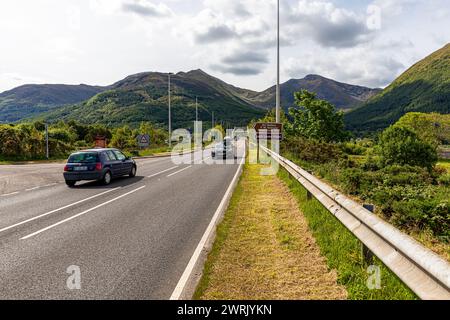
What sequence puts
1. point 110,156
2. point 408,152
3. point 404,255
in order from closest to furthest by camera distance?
point 404,255
point 110,156
point 408,152

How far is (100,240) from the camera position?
665 cm

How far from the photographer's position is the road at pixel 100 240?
14.9 ft

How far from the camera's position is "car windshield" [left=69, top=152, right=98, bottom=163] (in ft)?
49.9

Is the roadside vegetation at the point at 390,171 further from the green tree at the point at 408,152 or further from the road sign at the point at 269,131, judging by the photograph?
the road sign at the point at 269,131

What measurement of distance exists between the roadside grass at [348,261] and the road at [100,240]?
7.10ft

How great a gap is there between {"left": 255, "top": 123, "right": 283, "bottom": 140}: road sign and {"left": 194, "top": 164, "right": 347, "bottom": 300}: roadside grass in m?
12.7

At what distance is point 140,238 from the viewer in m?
6.76

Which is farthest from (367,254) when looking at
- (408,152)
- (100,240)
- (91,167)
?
(408,152)

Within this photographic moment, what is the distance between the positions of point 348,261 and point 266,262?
3.90 feet

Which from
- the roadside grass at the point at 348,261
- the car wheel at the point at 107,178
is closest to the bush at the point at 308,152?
the car wheel at the point at 107,178

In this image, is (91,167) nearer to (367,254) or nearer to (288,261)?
(288,261)

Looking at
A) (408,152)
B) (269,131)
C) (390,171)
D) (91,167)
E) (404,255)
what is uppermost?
(269,131)
